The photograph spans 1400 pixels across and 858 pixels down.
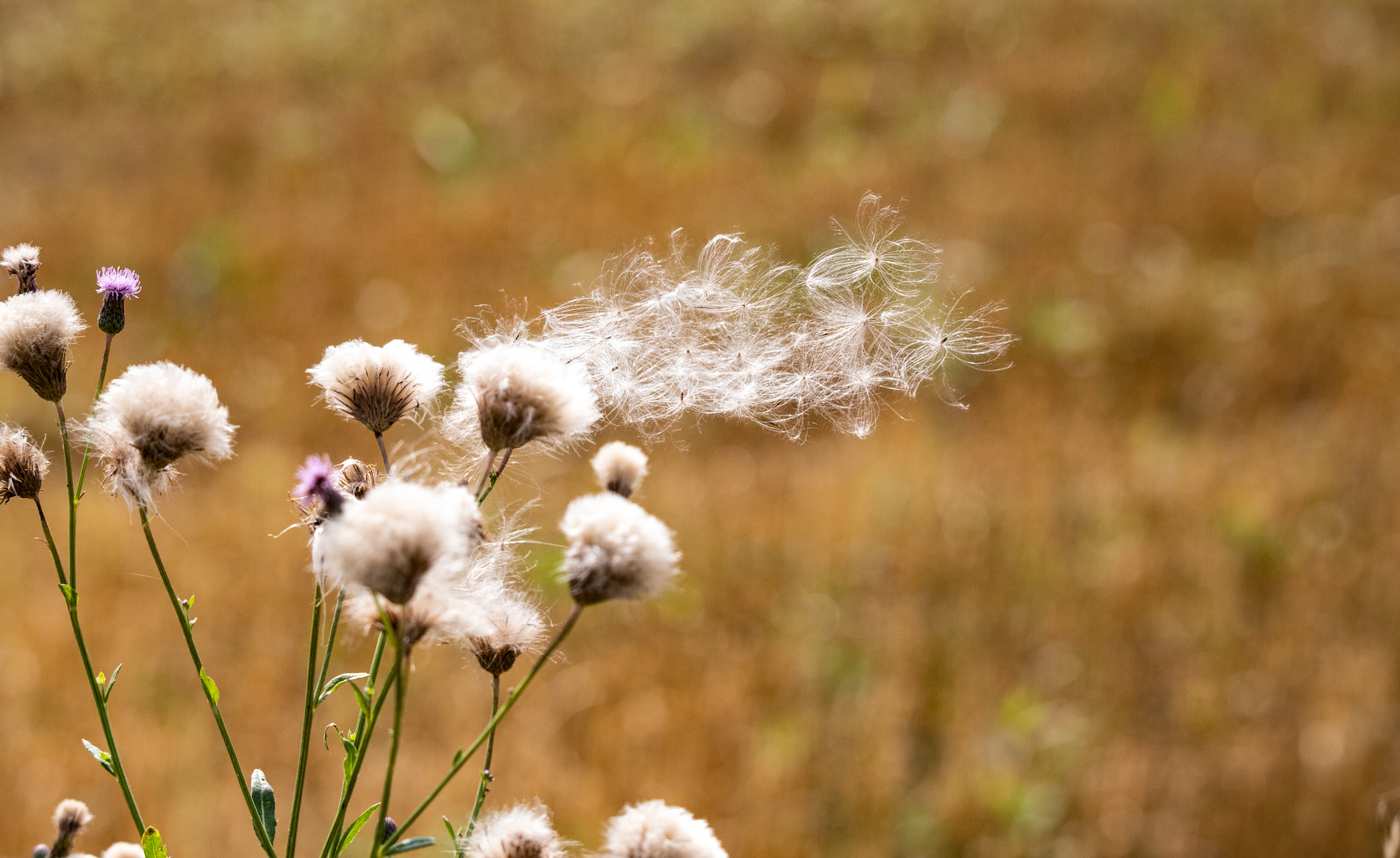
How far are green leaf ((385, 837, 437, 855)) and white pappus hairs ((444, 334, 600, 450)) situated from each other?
0.74 feet

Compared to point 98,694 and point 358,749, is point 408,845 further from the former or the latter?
point 98,694

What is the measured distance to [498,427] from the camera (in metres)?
0.59

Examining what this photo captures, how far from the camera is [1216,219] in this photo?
6375mm

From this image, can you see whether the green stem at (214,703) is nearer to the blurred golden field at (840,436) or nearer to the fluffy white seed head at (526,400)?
the blurred golden field at (840,436)

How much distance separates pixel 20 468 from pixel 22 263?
14cm

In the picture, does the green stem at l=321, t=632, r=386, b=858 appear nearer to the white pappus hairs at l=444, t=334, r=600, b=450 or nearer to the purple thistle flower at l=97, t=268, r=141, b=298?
the white pappus hairs at l=444, t=334, r=600, b=450

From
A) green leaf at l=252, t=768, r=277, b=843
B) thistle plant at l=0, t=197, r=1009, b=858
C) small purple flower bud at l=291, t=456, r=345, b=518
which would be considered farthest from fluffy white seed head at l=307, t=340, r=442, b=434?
green leaf at l=252, t=768, r=277, b=843

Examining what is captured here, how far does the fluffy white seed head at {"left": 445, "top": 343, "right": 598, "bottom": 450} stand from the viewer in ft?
1.94

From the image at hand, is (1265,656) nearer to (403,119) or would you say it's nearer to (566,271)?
(566,271)

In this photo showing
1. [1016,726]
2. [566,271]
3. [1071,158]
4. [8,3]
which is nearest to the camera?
[1016,726]

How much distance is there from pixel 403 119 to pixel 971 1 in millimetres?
5842

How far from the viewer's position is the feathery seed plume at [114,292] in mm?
682

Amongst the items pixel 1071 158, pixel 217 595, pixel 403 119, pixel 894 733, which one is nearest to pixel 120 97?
pixel 403 119

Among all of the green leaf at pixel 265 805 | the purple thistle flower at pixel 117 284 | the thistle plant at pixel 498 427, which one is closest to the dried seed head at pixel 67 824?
the thistle plant at pixel 498 427
